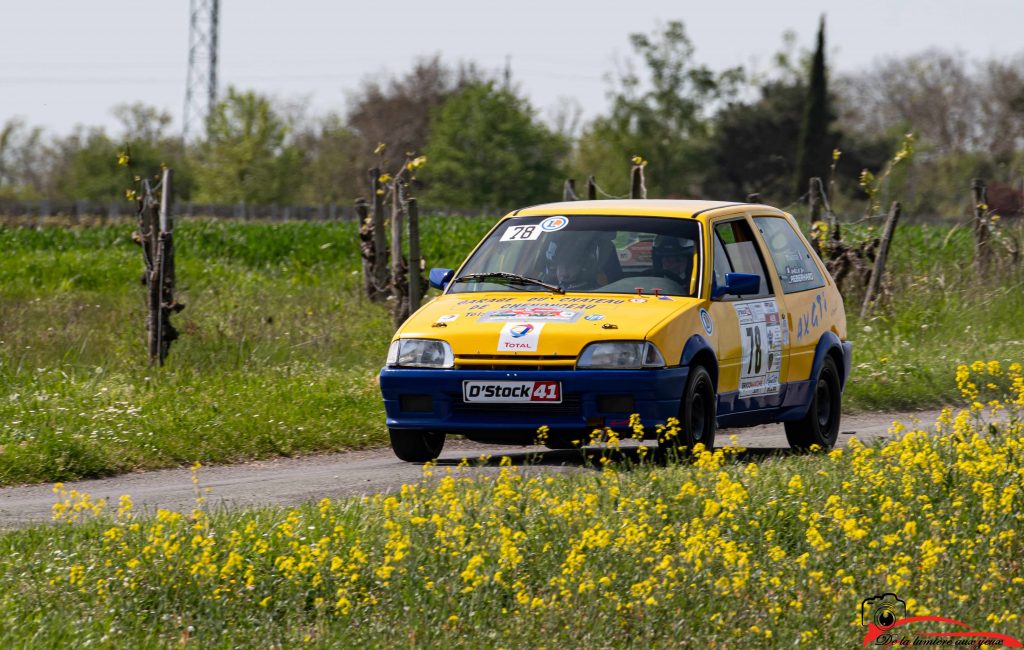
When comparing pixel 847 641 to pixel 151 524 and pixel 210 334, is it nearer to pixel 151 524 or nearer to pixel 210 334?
pixel 151 524

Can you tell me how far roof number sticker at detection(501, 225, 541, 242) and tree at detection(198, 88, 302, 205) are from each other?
84.0 m

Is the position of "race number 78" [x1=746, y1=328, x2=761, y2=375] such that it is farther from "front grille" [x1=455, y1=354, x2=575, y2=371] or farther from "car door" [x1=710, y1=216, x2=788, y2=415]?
"front grille" [x1=455, y1=354, x2=575, y2=371]

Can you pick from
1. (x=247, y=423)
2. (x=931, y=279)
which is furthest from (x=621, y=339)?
(x=931, y=279)

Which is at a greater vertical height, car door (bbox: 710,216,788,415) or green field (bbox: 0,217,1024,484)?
car door (bbox: 710,216,788,415)

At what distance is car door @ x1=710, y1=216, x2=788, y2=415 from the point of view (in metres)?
10.3

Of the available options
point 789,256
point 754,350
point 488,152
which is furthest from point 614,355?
point 488,152

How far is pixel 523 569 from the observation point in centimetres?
638

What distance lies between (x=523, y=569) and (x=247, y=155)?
89680 mm

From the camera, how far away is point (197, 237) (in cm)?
4244

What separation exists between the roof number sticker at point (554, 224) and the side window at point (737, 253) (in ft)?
3.37

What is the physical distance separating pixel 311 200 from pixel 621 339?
92656 millimetres

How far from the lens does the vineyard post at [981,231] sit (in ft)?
73.2

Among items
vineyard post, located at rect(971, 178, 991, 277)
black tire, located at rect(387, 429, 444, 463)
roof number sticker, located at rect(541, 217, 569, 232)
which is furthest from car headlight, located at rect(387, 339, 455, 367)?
vineyard post, located at rect(971, 178, 991, 277)

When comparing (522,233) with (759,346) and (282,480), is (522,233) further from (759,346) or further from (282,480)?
(282,480)
